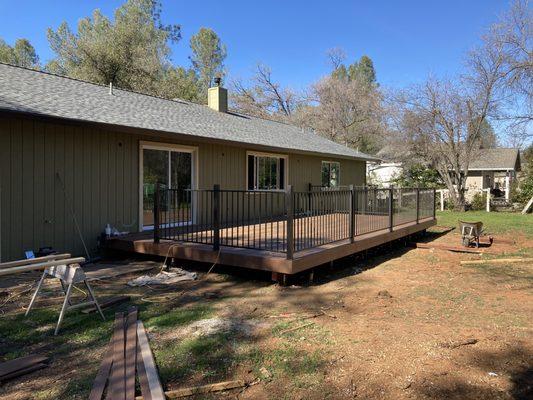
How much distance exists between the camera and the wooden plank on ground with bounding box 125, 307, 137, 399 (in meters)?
3.02

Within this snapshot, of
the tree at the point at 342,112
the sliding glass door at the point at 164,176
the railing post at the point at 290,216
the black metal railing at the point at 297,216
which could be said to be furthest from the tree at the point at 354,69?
the railing post at the point at 290,216

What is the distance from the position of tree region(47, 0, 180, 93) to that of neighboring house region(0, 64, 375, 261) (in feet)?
47.8

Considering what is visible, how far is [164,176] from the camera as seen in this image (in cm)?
934

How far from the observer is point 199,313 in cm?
494

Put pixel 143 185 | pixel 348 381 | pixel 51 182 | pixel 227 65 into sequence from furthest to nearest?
pixel 227 65
pixel 143 185
pixel 51 182
pixel 348 381

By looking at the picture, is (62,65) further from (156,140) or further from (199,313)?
(199,313)

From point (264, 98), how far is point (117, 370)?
33674 mm

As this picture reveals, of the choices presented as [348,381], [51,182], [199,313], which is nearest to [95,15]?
[51,182]

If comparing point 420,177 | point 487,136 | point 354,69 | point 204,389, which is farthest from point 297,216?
point 354,69

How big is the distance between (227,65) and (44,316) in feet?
Result: 114

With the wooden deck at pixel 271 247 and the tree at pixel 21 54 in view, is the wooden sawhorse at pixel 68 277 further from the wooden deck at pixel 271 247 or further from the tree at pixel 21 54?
the tree at pixel 21 54

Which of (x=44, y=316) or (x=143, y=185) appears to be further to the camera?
(x=143, y=185)

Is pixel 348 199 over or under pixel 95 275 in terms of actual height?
over

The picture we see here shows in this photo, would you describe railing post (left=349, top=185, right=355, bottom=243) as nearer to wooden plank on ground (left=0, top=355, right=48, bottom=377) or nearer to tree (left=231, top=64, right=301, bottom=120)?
wooden plank on ground (left=0, top=355, right=48, bottom=377)
